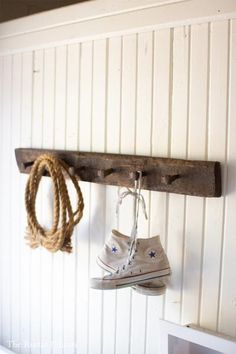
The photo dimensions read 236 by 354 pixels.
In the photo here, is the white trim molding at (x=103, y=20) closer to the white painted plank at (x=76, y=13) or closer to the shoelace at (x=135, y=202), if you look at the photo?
the white painted plank at (x=76, y=13)

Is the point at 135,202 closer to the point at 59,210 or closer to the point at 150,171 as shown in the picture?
the point at 150,171

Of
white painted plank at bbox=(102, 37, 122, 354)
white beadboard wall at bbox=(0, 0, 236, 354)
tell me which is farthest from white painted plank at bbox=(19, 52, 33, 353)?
white painted plank at bbox=(102, 37, 122, 354)

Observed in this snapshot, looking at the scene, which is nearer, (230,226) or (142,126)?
(230,226)

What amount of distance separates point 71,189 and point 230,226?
1.72 feet

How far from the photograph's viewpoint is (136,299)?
1231 mm

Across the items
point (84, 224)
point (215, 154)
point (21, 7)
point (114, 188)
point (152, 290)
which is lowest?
point (152, 290)

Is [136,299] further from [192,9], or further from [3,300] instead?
[192,9]

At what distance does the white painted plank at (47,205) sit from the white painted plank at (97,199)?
18cm

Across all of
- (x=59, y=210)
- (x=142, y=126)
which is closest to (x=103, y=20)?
(x=142, y=126)

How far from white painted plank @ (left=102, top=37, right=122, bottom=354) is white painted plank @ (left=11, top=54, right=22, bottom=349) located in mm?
393

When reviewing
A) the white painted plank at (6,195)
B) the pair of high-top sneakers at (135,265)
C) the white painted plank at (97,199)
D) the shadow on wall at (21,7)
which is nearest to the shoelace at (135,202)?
the pair of high-top sneakers at (135,265)

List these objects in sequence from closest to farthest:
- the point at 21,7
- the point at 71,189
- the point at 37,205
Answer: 1. the point at 71,189
2. the point at 37,205
3. the point at 21,7

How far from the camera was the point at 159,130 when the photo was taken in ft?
3.84

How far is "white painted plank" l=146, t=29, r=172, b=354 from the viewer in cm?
115
